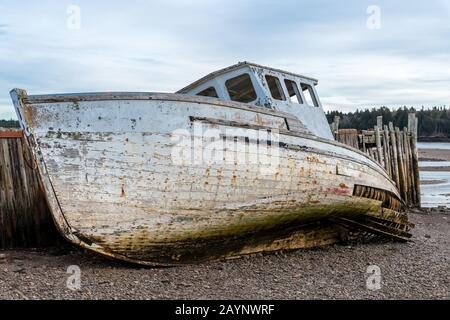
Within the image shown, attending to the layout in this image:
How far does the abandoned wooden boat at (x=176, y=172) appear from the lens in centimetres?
617

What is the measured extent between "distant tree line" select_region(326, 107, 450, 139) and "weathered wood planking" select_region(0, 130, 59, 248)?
6206 centimetres

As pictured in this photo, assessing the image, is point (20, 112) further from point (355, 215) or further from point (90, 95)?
point (355, 215)

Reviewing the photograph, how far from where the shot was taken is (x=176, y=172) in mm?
6465

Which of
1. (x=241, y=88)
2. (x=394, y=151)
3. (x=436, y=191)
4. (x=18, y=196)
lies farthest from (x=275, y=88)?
(x=436, y=191)

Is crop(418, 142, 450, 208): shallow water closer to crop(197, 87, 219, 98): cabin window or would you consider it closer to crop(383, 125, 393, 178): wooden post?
crop(383, 125, 393, 178): wooden post

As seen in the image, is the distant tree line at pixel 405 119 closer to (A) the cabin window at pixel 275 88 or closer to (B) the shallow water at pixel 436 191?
(B) the shallow water at pixel 436 191

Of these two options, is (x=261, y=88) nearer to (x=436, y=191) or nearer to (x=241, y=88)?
(x=241, y=88)

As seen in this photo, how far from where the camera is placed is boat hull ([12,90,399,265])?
6.17m

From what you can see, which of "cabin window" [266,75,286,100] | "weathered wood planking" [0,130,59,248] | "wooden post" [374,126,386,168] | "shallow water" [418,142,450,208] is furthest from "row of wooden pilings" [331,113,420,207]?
"weathered wood planking" [0,130,59,248]

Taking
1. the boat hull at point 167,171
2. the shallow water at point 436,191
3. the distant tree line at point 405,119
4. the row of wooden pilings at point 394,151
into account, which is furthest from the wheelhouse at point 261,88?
the distant tree line at point 405,119

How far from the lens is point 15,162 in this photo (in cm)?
845

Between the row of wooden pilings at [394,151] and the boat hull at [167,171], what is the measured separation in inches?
311

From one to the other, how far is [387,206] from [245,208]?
11.8ft
